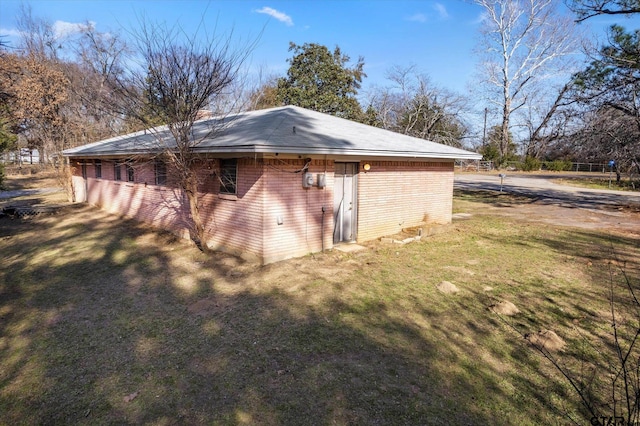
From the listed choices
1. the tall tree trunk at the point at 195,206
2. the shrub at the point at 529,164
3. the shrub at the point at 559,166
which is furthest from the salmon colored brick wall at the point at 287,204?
the shrub at the point at 559,166

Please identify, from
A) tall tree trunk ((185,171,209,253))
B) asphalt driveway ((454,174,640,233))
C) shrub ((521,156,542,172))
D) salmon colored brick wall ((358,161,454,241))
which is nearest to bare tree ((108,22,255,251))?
tall tree trunk ((185,171,209,253))

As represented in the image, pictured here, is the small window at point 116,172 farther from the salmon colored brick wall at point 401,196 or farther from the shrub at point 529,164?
the shrub at point 529,164

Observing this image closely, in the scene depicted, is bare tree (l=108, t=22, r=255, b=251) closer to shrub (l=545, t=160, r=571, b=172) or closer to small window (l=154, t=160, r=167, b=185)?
small window (l=154, t=160, r=167, b=185)

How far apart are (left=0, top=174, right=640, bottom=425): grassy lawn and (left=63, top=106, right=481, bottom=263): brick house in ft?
2.53

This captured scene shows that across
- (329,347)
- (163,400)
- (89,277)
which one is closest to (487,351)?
(329,347)

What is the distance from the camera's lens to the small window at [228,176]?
26.4ft

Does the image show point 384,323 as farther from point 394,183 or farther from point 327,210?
point 394,183

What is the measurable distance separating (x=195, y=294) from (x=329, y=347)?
111 inches

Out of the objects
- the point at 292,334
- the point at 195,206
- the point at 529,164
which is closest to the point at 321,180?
the point at 195,206

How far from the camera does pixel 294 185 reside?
789cm

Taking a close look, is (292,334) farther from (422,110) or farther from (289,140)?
(422,110)

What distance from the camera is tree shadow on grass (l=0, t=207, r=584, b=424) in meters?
3.40

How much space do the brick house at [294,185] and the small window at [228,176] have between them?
23mm

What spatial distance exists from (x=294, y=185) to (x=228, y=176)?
5.15ft
